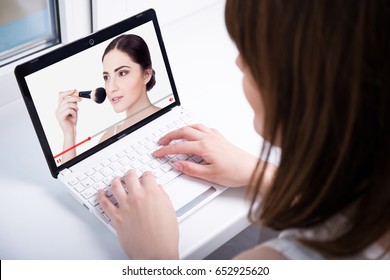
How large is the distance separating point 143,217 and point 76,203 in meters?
0.12

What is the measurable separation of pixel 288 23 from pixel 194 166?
0.35 metres

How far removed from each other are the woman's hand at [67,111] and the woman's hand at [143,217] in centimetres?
10

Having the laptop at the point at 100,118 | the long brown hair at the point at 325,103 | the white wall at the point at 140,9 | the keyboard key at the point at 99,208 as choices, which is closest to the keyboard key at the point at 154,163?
the laptop at the point at 100,118

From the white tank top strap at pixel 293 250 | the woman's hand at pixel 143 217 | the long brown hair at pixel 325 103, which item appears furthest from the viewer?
the woman's hand at pixel 143 217

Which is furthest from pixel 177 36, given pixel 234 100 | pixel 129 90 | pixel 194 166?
pixel 194 166

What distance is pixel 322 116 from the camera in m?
0.50

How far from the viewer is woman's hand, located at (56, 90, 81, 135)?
0.79m

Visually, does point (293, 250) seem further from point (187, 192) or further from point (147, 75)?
point (147, 75)

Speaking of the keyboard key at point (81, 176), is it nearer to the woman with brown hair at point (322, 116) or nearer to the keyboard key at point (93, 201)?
→ the keyboard key at point (93, 201)

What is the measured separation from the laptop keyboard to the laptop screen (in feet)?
0.10

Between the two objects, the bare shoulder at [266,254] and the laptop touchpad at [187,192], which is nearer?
the bare shoulder at [266,254]

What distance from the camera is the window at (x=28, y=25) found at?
3.31ft

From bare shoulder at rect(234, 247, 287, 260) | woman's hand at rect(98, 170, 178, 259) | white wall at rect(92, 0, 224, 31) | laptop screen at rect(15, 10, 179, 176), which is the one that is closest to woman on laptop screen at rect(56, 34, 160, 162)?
laptop screen at rect(15, 10, 179, 176)

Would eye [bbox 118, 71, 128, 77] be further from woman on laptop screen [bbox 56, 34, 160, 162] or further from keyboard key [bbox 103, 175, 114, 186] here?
keyboard key [bbox 103, 175, 114, 186]
